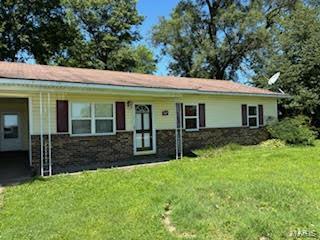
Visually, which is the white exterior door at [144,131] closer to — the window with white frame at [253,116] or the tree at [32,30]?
the window with white frame at [253,116]

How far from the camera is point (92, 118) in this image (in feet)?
45.4

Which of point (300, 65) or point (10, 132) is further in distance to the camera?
point (300, 65)

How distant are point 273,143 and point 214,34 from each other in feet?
55.3

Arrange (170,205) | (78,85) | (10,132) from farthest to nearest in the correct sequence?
(10,132)
(78,85)
(170,205)

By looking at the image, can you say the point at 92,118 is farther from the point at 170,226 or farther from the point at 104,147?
the point at 170,226

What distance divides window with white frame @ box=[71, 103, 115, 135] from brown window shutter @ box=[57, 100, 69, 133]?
0.25 meters

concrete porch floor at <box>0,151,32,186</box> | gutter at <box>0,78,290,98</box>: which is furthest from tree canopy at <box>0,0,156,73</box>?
gutter at <box>0,78,290,98</box>

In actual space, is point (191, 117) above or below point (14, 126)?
above

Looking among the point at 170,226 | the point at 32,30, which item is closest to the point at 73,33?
the point at 32,30

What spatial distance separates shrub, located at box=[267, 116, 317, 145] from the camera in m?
19.3

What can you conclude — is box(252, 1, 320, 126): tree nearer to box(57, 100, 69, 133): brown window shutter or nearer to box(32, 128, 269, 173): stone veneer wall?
box(32, 128, 269, 173): stone veneer wall

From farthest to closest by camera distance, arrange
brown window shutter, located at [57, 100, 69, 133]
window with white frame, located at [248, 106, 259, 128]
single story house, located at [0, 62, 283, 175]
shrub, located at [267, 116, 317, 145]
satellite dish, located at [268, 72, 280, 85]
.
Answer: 1. satellite dish, located at [268, 72, 280, 85]
2. window with white frame, located at [248, 106, 259, 128]
3. shrub, located at [267, 116, 317, 145]
4. brown window shutter, located at [57, 100, 69, 133]
5. single story house, located at [0, 62, 283, 175]

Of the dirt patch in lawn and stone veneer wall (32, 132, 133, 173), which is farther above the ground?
stone veneer wall (32, 132, 133, 173)

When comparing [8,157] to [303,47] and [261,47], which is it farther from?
[261,47]
